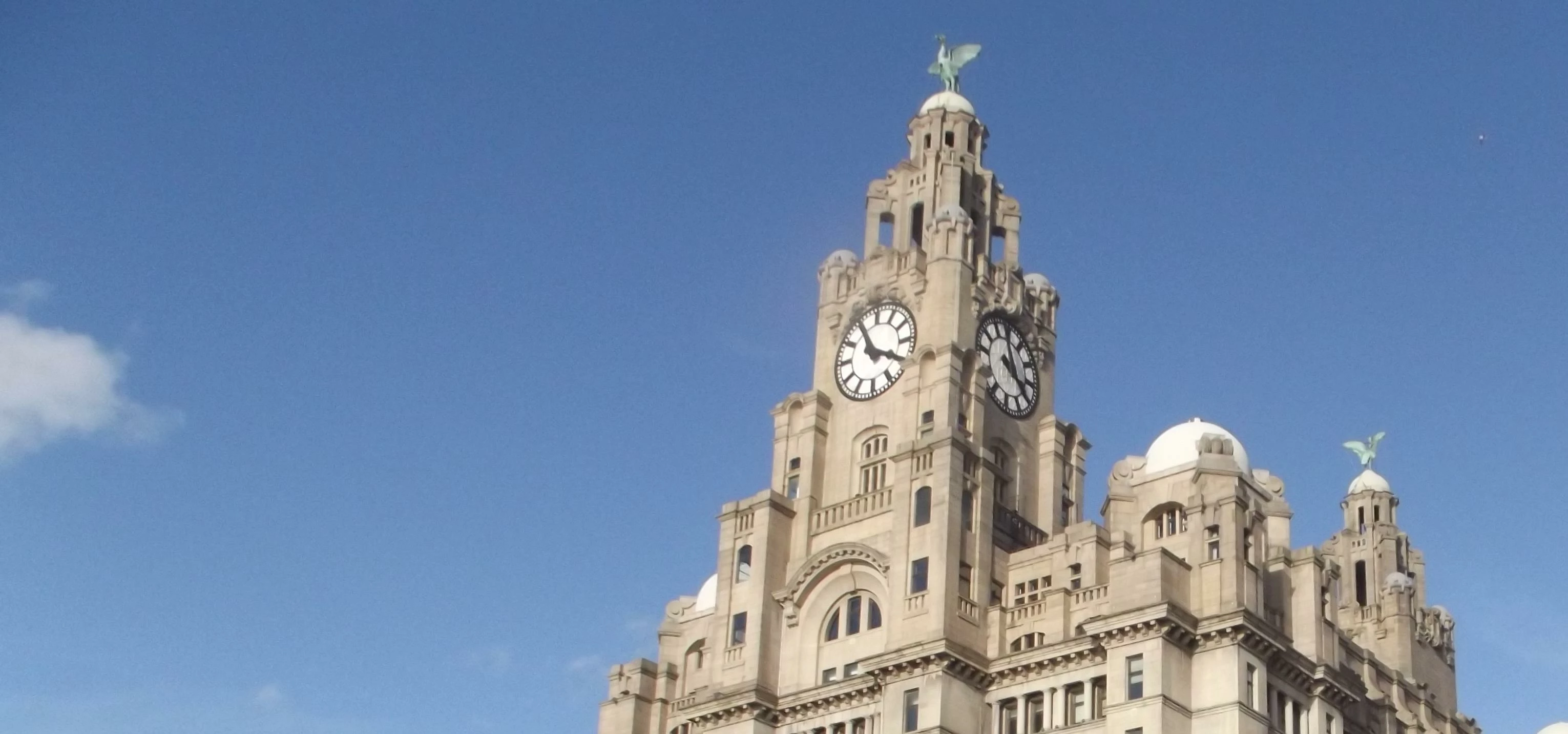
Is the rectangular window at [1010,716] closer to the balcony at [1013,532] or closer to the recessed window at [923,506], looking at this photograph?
the recessed window at [923,506]

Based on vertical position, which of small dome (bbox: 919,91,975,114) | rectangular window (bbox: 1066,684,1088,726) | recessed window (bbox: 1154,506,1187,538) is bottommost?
rectangular window (bbox: 1066,684,1088,726)

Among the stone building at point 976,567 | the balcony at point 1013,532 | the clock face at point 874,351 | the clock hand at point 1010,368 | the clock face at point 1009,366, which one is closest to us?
the stone building at point 976,567

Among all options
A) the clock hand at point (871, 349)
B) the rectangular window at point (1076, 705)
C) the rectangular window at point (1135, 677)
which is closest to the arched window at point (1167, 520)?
the rectangular window at point (1076, 705)

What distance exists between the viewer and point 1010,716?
9350 centimetres

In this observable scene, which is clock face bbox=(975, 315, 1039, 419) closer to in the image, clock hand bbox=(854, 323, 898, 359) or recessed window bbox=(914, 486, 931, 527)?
clock hand bbox=(854, 323, 898, 359)

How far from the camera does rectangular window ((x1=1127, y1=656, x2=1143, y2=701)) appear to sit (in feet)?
288

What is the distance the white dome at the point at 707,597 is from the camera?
111m

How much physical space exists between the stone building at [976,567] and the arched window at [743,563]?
13 cm

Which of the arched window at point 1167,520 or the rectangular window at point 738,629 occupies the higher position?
the arched window at point 1167,520

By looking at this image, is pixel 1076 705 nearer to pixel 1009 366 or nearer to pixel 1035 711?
pixel 1035 711

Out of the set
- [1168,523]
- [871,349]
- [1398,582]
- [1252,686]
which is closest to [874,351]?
[871,349]

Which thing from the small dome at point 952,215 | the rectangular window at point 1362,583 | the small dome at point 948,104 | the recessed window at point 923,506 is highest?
the small dome at point 948,104

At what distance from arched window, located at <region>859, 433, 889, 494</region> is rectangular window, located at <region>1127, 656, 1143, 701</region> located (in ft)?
58.5

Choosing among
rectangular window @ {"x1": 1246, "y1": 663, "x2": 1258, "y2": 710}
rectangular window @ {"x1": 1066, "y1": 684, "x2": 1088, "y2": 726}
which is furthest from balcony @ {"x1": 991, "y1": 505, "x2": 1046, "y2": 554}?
rectangular window @ {"x1": 1246, "y1": 663, "x2": 1258, "y2": 710}
